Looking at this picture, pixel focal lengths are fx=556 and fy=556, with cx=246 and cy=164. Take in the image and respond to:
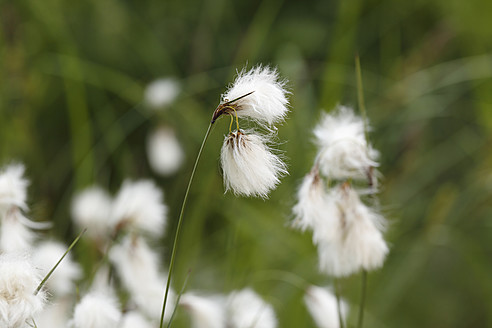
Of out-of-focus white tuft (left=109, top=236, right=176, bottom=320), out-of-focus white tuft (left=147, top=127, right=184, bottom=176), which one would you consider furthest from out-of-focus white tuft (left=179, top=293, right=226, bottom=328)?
out-of-focus white tuft (left=147, top=127, right=184, bottom=176)

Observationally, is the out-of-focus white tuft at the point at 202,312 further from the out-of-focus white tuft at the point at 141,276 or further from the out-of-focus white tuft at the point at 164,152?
the out-of-focus white tuft at the point at 164,152

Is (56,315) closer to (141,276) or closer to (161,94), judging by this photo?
(141,276)

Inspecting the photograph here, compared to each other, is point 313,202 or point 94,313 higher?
point 313,202

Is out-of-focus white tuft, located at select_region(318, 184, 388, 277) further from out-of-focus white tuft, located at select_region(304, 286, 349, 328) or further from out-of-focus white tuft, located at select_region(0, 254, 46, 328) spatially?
out-of-focus white tuft, located at select_region(0, 254, 46, 328)

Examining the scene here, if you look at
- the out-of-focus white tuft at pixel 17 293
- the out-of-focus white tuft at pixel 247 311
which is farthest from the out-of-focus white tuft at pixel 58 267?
the out-of-focus white tuft at pixel 247 311

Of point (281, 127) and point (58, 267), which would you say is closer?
point (58, 267)

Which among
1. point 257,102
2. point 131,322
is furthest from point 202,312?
point 257,102
